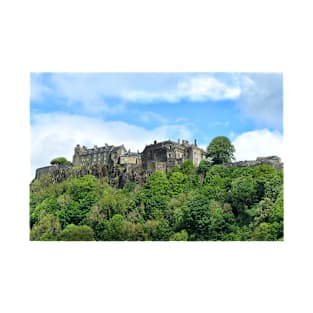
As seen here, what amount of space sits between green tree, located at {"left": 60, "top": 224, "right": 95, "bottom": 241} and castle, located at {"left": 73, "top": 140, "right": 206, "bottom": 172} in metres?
1.13

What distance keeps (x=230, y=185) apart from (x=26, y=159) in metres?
3.52

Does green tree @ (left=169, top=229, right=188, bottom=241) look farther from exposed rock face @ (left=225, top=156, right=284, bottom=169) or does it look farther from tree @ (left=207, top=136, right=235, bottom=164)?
exposed rock face @ (left=225, top=156, right=284, bottom=169)

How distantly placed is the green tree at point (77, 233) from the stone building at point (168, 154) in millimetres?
1543

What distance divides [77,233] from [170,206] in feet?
5.47

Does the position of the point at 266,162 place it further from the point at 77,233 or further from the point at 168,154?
the point at 77,233

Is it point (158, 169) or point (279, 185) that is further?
point (158, 169)

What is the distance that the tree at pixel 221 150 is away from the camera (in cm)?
902

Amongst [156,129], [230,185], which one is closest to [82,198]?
[156,129]

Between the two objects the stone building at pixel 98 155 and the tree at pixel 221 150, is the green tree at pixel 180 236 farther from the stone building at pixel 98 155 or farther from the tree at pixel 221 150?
the stone building at pixel 98 155

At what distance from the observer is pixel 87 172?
383 inches

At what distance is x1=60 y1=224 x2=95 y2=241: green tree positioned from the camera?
Answer: 9148 mm

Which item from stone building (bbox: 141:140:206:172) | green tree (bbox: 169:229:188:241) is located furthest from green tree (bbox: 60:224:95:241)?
stone building (bbox: 141:140:206:172)

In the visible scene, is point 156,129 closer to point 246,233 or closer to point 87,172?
point 87,172

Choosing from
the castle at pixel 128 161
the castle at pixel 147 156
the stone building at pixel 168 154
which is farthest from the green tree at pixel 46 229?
the stone building at pixel 168 154
